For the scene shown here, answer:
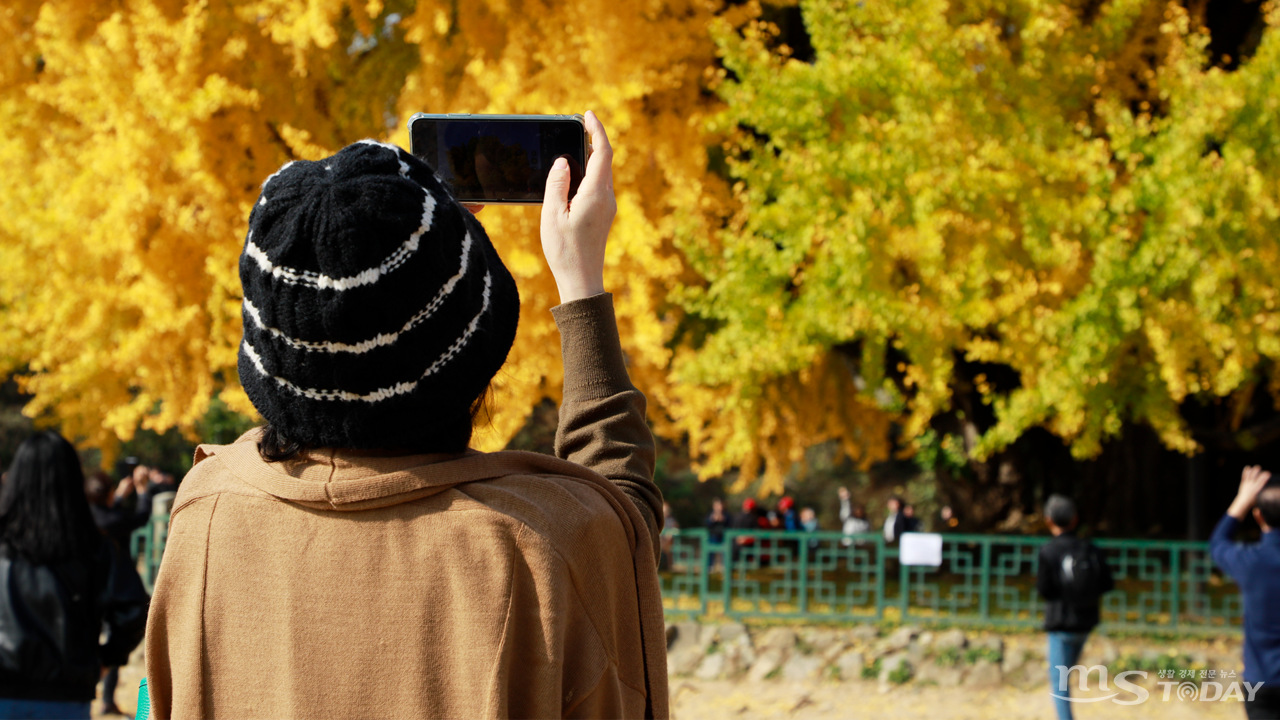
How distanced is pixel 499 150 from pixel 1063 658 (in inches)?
210

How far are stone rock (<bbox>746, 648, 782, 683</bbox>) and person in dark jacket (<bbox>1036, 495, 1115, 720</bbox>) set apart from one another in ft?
8.33

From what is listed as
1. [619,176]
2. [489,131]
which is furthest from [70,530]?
[619,176]

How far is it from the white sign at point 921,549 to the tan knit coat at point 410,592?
7.34 metres

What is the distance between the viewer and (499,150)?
159 cm

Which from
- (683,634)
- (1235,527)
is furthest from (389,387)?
(683,634)

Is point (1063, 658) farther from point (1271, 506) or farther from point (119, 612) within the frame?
point (119, 612)

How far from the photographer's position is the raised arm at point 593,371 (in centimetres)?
130

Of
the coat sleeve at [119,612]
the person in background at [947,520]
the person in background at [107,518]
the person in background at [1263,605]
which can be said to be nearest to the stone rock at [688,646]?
the person in background at [107,518]

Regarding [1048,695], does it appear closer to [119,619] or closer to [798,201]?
[798,201]

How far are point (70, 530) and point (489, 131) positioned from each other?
262cm

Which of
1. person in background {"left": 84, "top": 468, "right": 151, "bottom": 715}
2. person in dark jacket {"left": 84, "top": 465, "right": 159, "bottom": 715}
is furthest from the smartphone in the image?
person in background {"left": 84, "top": 468, "right": 151, "bottom": 715}

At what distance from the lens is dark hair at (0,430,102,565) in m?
3.34

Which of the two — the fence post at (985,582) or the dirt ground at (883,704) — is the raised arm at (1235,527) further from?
the fence post at (985,582)

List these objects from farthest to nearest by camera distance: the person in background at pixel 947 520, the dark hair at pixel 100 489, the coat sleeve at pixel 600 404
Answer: the person in background at pixel 947 520 → the dark hair at pixel 100 489 → the coat sleeve at pixel 600 404
